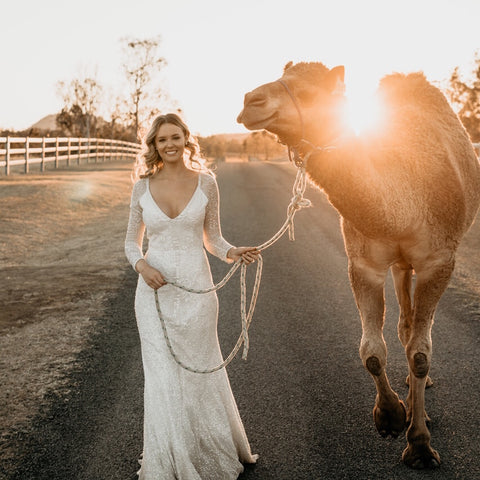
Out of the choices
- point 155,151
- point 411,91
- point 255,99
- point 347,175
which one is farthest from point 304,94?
point 411,91

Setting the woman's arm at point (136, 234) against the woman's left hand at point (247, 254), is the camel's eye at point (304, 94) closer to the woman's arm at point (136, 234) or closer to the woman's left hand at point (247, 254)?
the woman's left hand at point (247, 254)

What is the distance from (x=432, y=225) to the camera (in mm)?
3730

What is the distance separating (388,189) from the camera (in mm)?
3441

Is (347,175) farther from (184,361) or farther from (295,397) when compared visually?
(295,397)

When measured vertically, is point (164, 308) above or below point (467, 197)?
below

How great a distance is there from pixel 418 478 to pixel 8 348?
3567mm

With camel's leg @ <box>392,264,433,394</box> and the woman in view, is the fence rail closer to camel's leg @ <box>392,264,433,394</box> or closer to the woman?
camel's leg @ <box>392,264,433,394</box>

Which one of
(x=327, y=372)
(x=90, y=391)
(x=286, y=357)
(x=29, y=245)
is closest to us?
(x=90, y=391)

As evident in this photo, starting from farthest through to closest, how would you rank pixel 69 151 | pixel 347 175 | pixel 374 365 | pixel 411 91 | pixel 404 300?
1. pixel 69 151
2. pixel 404 300
3. pixel 411 91
4. pixel 374 365
5. pixel 347 175

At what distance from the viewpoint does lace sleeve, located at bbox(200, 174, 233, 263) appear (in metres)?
3.47

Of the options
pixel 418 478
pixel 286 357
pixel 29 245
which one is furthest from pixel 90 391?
pixel 29 245

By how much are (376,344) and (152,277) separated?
164 cm

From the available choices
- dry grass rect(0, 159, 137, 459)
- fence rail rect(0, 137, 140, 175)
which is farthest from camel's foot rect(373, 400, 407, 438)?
fence rail rect(0, 137, 140, 175)

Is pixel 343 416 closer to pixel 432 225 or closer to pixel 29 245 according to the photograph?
pixel 432 225
